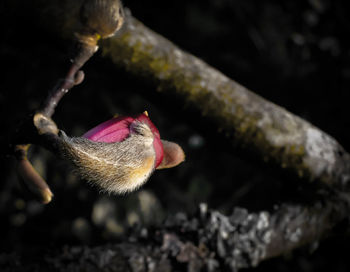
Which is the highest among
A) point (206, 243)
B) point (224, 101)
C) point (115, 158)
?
point (224, 101)

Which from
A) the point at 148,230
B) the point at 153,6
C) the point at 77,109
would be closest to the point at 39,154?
the point at 77,109

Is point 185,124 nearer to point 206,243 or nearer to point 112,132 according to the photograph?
point 206,243

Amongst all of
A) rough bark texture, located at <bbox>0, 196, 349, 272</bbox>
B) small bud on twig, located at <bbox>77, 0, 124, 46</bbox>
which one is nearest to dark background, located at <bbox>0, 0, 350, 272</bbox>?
rough bark texture, located at <bbox>0, 196, 349, 272</bbox>

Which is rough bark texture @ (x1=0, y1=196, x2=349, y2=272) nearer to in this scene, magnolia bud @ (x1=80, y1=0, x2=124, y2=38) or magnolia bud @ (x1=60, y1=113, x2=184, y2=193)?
magnolia bud @ (x1=60, y1=113, x2=184, y2=193)

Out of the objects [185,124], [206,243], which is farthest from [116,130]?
[185,124]

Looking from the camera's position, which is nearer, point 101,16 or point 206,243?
point 101,16

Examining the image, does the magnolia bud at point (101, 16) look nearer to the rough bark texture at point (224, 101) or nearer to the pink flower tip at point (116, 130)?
the pink flower tip at point (116, 130)

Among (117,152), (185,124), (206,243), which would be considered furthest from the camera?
(185,124)
